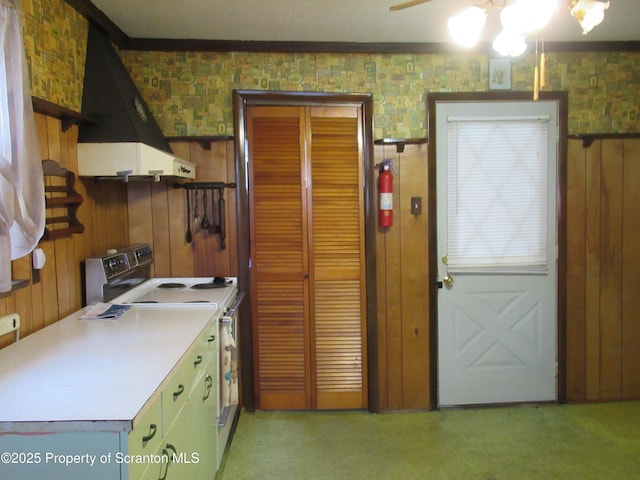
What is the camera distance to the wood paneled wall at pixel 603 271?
2.91 meters

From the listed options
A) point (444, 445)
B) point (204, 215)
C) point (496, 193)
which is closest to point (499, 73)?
point (496, 193)

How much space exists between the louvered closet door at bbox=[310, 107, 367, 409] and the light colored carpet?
249 mm

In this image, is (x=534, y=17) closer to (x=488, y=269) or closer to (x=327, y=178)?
(x=327, y=178)

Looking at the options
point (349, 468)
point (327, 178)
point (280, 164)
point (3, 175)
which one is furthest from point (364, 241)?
point (3, 175)

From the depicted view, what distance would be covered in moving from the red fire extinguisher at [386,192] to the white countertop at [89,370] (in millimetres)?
1328

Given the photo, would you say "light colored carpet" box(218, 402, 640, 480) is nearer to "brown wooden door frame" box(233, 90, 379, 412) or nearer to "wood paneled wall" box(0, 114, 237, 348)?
"brown wooden door frame" box(233, 90, 379, 412)

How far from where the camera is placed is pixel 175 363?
139 centimetres

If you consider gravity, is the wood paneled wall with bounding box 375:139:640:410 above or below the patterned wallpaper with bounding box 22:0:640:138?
below

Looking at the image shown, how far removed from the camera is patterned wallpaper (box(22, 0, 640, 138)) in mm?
2758

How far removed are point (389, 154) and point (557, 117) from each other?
1152mm

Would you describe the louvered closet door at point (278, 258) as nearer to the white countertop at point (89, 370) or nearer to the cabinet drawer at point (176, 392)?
the white countertop at point (89, 370)

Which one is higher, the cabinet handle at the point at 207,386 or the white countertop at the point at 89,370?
the white countertop at the point at 89,370

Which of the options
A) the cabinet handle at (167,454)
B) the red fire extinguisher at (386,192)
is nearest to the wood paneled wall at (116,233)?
the cabinet handle at (167,454)

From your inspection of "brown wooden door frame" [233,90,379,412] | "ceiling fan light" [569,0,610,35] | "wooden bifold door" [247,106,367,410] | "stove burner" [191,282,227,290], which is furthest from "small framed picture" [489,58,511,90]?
"stove burner" [191,282,227,290]
